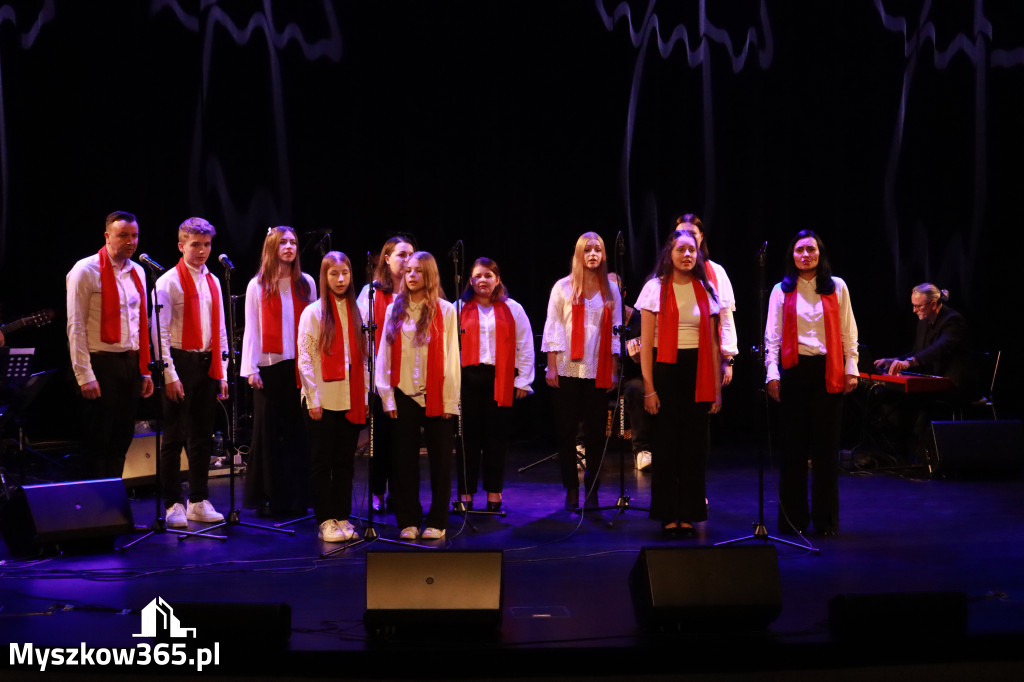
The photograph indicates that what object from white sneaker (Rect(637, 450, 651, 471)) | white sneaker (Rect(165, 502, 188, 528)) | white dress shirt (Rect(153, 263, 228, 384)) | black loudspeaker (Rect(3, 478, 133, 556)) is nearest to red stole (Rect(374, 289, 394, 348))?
white dress shirt (Rect(153, 263, 228, 384))

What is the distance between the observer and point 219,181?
326 inches

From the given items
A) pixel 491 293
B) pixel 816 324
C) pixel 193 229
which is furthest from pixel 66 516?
pixel 816 324

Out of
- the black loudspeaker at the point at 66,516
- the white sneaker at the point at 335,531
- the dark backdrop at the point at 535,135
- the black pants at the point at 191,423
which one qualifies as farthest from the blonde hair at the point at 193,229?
the dark backdrop at the point at 535,135

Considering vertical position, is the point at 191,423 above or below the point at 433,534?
above

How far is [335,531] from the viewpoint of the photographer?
15.8ft

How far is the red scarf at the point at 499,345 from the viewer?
561cm

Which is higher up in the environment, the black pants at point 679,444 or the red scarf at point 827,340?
the red scarf at point 827,340

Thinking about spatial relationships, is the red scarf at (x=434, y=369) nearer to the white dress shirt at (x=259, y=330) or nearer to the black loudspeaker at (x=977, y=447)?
the white dress shirt at (x=259, y=330)

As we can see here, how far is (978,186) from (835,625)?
745 centimetres

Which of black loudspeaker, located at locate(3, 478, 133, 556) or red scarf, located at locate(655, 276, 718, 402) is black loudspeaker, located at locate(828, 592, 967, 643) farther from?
black loudspeaker, located at locate(3, 478, 133, 556)

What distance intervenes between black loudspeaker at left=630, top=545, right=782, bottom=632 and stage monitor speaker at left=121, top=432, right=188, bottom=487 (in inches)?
168

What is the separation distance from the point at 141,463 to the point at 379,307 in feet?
7.24

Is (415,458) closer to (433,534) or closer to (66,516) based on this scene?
(433,534)

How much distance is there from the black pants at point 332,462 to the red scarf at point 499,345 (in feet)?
3.29
